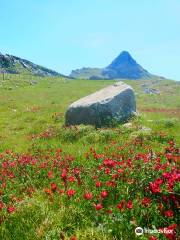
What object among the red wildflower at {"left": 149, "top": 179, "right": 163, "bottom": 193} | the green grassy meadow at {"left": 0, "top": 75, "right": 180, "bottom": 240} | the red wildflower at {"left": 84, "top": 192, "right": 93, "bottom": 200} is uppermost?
the red wildflower at {"left": 149, "top": 179, "right": 163, "bottom": 193}

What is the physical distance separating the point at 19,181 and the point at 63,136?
8.72 metres

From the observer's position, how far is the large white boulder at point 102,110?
24.5 metres

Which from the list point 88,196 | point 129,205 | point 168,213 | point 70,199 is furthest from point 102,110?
point 168,213

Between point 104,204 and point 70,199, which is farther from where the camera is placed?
point 70,199

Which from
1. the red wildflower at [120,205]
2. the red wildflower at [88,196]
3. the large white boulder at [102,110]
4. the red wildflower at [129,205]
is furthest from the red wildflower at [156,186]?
the large white boulder at [102,110]

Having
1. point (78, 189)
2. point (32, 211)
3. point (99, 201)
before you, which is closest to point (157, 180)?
point (99, 201)

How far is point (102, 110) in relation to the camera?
80.9 ft

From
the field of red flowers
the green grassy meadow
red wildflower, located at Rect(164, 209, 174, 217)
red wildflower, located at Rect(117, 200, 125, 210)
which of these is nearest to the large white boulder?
the green grassy meadow

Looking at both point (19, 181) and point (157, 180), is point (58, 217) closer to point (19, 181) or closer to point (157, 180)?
point (157, 180)

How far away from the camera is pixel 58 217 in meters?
8.75

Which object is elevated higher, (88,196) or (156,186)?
(156,186)

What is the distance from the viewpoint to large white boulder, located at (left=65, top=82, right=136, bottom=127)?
24.5 m

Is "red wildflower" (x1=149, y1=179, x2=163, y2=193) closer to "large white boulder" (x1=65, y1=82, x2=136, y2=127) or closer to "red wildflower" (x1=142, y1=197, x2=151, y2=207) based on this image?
"red wildflower" (x1=142, y1=197, x2=151, y2=207)

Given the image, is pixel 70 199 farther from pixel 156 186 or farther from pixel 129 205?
pixel 156 186
